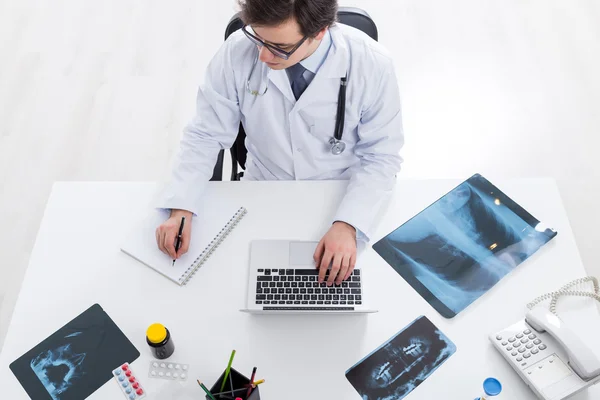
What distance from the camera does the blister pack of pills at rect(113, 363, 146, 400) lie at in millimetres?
1136

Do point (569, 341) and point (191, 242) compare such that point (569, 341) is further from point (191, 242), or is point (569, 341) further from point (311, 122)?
point (191, 242)

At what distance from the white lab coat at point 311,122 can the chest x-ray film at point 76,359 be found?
0.33 metres

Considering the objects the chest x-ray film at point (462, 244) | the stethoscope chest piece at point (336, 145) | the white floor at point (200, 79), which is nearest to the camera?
the chest x-ray film at point (462, 244)

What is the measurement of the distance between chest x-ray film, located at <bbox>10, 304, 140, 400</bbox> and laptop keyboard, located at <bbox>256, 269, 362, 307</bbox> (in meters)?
0.32

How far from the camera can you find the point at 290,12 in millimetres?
1062

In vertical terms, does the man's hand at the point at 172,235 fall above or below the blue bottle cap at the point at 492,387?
above

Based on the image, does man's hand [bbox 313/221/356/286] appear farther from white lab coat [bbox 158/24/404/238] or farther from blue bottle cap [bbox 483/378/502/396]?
blue bottle cap [bbox 483/378/502/396]

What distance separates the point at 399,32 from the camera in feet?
9.21

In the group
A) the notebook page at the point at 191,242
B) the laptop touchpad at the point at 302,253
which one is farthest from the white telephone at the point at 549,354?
the notebook page at the point at 191,242

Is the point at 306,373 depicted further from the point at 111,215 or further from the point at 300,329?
the point at 111,215

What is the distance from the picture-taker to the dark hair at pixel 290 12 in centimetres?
104

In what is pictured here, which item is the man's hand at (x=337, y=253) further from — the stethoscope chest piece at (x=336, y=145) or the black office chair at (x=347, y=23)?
the black office chair at (x=347, y=23)

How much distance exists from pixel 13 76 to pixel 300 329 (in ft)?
7.38

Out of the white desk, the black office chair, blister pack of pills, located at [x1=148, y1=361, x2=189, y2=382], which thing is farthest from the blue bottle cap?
the black office chair
